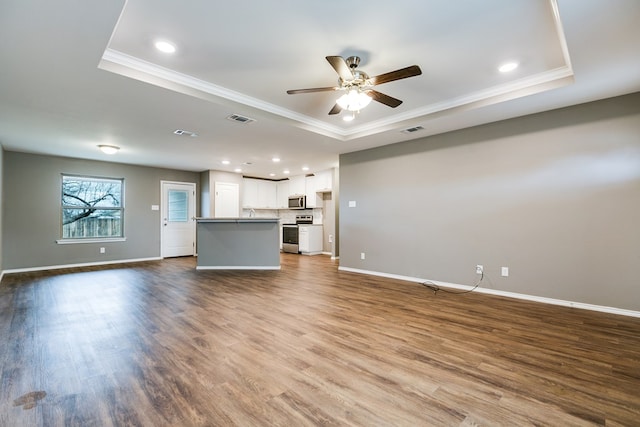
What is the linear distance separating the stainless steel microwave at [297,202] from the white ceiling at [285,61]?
4267 mm

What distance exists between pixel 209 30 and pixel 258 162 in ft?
15.1

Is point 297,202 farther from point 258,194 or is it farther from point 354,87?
point 354,87

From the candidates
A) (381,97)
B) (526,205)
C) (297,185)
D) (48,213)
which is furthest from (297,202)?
(381,97)

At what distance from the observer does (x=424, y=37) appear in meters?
2.43

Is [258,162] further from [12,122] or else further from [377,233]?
[12,122]

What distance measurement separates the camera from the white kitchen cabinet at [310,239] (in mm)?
8352

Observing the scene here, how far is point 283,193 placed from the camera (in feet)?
31.8

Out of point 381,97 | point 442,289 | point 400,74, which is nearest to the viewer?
point 400,74

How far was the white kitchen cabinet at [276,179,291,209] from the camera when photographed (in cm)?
952

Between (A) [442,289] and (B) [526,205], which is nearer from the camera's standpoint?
(B) [526,205]

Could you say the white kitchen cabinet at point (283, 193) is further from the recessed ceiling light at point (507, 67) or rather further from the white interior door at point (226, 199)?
the recessed ceiling light at point (507, 67)

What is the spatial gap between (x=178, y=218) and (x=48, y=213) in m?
2.66

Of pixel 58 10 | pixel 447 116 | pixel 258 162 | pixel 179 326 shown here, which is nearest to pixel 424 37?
pixel 447 116

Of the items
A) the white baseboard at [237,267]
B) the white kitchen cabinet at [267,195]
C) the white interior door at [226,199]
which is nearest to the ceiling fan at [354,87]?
the white baseboard at [237,267]
